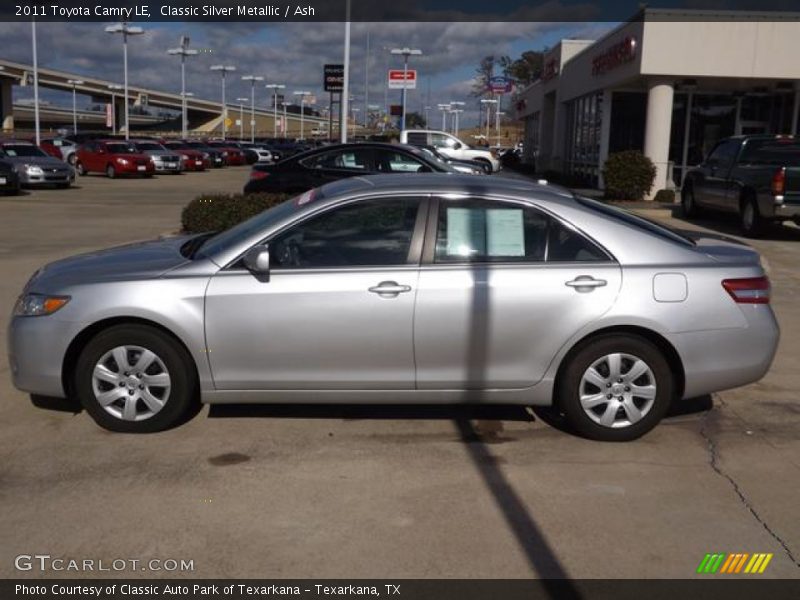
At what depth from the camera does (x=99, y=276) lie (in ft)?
17.0

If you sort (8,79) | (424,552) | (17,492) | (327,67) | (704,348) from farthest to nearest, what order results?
(8,79) → (327,67) → (704,348) → (17,492) → (424,552)

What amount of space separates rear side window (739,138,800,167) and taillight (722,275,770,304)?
1166 centimetres

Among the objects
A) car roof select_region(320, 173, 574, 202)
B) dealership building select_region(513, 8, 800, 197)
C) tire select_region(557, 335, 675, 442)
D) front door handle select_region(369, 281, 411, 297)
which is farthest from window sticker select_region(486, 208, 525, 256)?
dealership building select_region(513, 8, 800, 197)

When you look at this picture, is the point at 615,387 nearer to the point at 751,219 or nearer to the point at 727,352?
the point at 727,352

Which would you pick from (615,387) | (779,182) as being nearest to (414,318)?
(615,387)

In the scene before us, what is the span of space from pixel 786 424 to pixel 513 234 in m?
2.31

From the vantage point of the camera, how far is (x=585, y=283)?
5.10 meters

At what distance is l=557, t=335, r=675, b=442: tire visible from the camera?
514 cm

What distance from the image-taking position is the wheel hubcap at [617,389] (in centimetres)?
515

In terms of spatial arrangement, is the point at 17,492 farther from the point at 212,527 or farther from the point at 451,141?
the point at 451,141

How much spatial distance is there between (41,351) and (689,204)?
16713 millimetres

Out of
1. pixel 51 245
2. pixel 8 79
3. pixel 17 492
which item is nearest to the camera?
pixel 17 492
